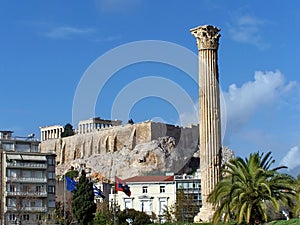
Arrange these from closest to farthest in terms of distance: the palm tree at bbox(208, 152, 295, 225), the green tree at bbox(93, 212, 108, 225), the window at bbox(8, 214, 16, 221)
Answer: the palm tree at bbox(208, 152, 295, 225), the green tree at bbox(93, 212, 108, 225), the window at bbox(8, 214, 16, 221)

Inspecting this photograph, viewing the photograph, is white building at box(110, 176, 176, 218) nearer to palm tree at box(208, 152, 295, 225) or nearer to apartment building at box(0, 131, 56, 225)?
apartment building at box(0, 131, 56, 225)

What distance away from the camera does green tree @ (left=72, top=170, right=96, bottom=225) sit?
207ft

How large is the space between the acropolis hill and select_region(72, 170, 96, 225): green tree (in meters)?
61.1

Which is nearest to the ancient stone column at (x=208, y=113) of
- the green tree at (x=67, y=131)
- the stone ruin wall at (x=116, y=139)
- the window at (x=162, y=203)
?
the window at (x=162, y=203)

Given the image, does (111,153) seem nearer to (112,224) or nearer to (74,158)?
(74,158)

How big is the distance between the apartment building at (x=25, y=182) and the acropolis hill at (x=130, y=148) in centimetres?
5137

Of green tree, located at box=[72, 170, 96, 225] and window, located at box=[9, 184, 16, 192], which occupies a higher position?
window, located at box=[9, 184, 16, 192]

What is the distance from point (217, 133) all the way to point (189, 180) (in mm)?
46064

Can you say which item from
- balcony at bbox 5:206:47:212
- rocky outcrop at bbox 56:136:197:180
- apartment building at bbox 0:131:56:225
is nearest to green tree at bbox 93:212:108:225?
apartment building at bbox 0:131:56:225

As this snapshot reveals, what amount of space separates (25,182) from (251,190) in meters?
43.2

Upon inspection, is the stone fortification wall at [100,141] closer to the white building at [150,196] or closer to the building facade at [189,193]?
the white building at [150,196]

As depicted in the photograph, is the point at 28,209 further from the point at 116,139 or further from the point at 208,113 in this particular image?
the point at 116,139

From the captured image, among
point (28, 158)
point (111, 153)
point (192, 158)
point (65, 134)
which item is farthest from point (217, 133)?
point (65, 134)

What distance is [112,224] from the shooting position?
2618 inches
